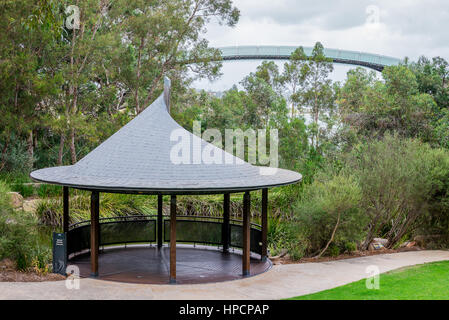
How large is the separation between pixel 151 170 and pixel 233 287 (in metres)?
2.83

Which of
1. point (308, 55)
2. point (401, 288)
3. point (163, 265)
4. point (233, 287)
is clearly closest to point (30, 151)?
point (163, 265)

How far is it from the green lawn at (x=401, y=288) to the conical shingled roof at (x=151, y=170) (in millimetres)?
2425

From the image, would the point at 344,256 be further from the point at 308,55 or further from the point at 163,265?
the point at 308,55

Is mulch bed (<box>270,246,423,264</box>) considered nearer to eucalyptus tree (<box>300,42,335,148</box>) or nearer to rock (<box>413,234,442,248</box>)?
rock (<box>413,234,442,248</box>)

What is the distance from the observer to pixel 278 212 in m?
19.4

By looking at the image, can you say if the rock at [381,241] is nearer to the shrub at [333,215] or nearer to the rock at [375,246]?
the rock at [375,246]

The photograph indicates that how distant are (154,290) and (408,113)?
1841 centimetres

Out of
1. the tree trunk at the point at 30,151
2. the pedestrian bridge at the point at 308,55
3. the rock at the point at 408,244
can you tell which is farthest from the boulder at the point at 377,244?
the pedestrian bridge at the point at 308,55

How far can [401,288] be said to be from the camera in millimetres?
9258

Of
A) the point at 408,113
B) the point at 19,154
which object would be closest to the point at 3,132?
the point at 19,154

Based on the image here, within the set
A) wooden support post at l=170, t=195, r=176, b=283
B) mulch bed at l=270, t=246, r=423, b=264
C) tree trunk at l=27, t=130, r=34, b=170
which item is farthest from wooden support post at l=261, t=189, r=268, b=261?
tree trunk at l=27, t=130, r=34, b=170

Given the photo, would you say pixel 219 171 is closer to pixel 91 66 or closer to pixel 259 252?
pixel 259 252

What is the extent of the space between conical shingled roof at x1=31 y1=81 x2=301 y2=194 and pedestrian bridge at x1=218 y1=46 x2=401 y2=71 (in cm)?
2993

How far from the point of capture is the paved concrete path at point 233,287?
8.80 meters
